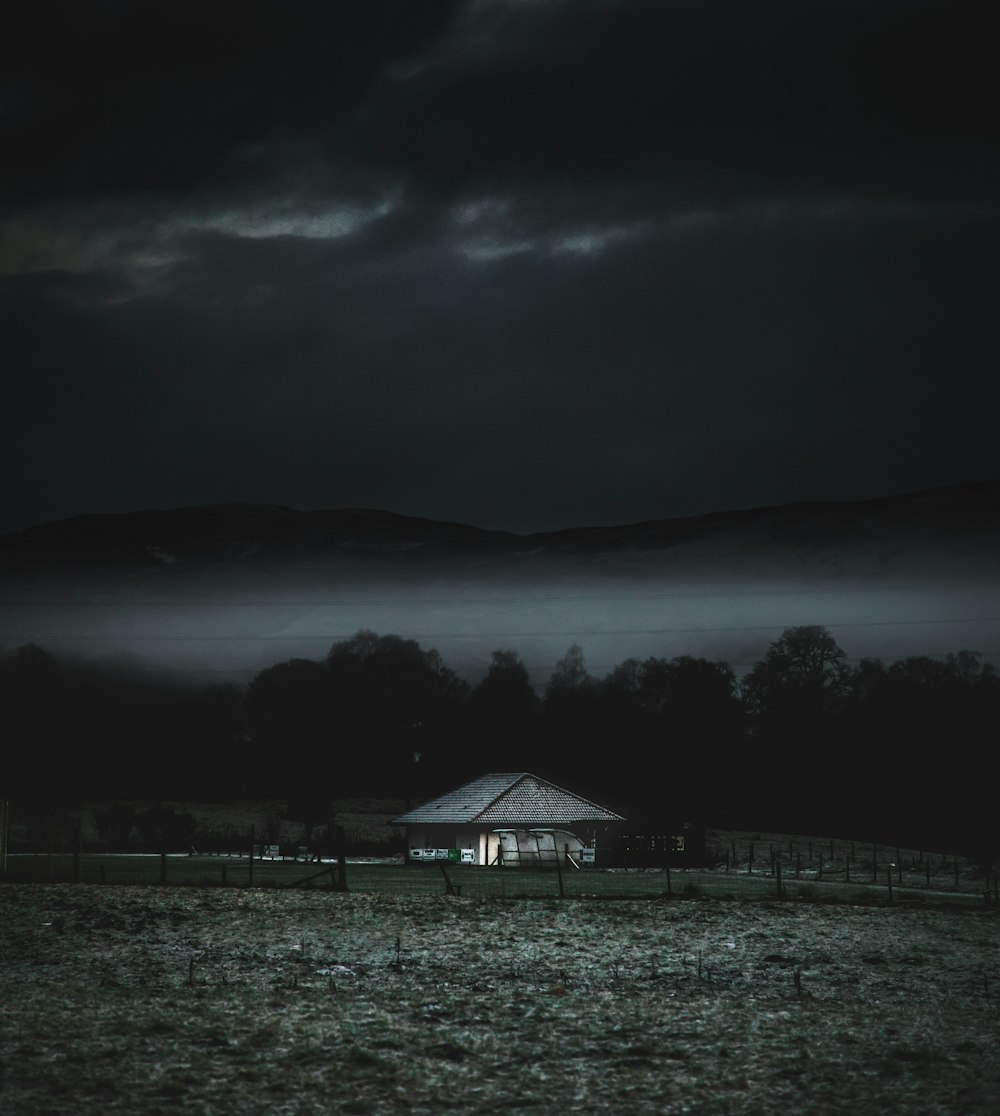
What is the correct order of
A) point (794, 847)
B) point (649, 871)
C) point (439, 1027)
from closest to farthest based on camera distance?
point (439, 1027), point (649, 871), point (794, 847)

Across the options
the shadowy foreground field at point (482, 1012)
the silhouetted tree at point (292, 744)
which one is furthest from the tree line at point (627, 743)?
the shadowy foreground field at point (482, 1012)

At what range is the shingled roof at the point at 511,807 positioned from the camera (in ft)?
251

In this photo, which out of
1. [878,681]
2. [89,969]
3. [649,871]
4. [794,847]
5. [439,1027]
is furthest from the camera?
[878,681]

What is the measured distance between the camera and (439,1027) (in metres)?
17.3

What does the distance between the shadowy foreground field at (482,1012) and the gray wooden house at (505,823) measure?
42.4m

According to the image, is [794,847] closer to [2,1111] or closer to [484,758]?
[484,758]

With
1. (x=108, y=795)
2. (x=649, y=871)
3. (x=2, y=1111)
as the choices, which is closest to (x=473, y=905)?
(x=2, y=1111)

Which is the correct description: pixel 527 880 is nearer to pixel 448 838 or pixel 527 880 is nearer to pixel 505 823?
pixel 505 823

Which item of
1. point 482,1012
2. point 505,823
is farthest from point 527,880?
point 482,1012

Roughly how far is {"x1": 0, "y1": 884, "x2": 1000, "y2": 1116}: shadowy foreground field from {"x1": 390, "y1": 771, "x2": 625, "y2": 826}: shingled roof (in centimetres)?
4480

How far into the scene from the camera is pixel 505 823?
250 feet

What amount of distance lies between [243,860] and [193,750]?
45378 mm

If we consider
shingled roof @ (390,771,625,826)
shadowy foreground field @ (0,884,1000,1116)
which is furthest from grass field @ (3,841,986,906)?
shingled roof @ (390,771,625,826)

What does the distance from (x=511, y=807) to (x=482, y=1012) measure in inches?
2370
